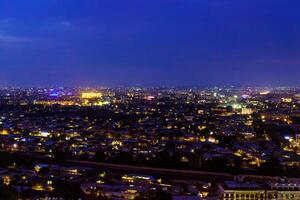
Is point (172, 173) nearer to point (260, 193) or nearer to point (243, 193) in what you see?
point (243, 193)

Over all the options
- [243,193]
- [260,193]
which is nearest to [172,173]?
[243,193]

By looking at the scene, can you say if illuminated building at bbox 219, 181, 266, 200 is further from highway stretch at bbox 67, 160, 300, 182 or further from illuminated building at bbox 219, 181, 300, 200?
highway stretch at bbox 67, 160, 300, 182

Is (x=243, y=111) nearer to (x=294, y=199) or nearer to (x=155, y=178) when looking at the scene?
(x=155, y=178)

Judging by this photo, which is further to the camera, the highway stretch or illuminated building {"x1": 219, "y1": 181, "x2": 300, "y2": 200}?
the highway stretch

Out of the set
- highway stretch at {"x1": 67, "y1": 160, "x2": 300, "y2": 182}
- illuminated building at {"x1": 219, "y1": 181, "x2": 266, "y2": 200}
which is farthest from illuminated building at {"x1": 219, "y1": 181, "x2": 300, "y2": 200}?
highway stretch at {"x1": 67, "y1": 160, "x2": 300, "y2": 182}

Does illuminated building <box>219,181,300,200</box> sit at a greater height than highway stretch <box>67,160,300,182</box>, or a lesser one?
greater

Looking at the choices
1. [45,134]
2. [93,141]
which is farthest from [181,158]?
[45,134]

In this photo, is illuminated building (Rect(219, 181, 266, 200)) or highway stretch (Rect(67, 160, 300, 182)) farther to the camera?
highway stretch (Rect(67, 160, 300, 182))

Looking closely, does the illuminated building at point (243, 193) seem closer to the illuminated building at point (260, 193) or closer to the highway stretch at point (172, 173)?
the illuminated building at point (260, 193)

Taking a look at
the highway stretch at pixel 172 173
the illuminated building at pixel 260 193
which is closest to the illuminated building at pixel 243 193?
the illuminated building at pixel 260 193

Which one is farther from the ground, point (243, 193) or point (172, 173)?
point (243, 193)

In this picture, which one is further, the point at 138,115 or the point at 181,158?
the point at 138,115
